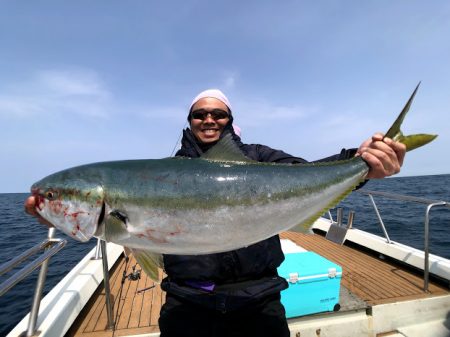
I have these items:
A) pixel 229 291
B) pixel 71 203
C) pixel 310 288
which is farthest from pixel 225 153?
pixel 310 288

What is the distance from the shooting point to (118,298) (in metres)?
6.41

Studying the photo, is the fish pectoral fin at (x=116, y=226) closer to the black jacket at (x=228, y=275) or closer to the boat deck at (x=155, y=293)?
the black jacket at (x=228, y=275)

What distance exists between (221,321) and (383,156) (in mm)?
2311

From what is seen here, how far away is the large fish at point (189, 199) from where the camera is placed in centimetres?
264

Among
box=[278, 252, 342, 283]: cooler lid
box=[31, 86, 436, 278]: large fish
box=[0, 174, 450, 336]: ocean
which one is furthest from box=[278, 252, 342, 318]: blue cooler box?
box=[0, 174, 450, 336]: ocean

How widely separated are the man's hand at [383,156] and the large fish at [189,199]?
0.08 m

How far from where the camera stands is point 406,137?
2875 mm

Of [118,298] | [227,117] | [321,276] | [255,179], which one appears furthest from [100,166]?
[118,298]

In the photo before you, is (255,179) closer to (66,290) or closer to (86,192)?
(86,192)

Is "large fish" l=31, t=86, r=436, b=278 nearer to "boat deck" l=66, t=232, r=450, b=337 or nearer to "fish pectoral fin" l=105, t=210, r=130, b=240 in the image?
"fish pectoral fin" l=105, t=210, r=130, b=240

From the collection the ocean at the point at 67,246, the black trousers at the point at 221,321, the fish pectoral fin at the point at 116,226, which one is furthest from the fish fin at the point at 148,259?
the ocean at the point at 67,246

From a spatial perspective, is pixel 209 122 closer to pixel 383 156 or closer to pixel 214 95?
pixel 214 95

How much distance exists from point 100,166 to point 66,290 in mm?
4192

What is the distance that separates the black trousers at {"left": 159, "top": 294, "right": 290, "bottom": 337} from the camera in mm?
3094
